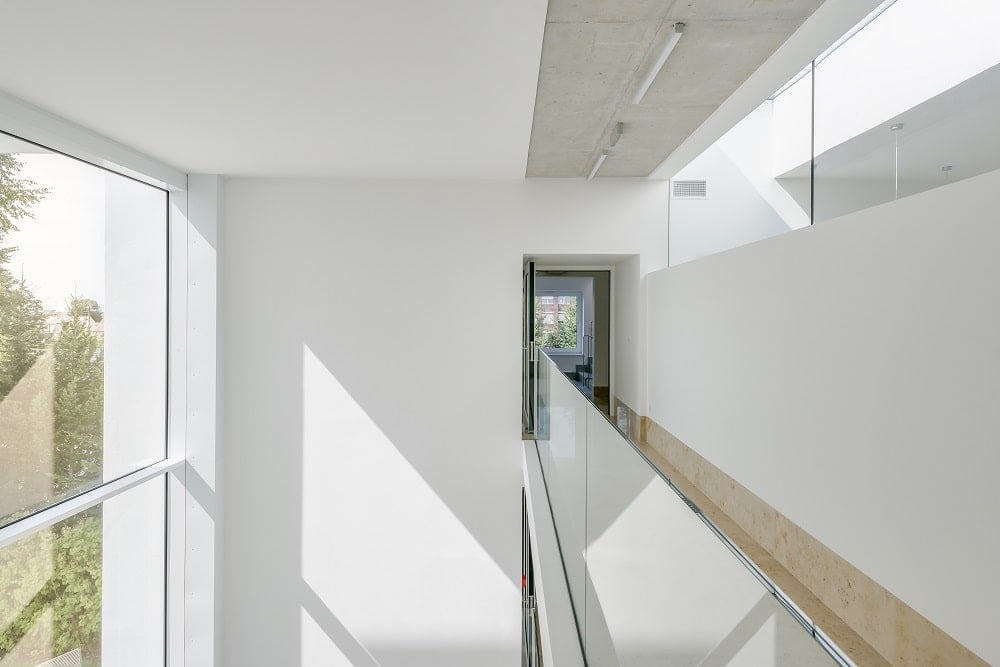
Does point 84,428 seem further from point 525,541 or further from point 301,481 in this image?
point 525,541

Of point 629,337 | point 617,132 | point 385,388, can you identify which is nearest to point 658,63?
point 617,132

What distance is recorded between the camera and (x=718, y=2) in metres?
2.93

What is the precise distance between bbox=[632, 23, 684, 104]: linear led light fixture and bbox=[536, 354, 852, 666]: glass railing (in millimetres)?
2009

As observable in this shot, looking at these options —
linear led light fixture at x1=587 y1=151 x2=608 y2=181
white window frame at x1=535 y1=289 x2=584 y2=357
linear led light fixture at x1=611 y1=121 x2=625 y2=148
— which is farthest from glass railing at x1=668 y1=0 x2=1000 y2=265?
white window frame at x1=535 y1=289 x2=584 y2=357

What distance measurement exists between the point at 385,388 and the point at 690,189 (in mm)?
3798

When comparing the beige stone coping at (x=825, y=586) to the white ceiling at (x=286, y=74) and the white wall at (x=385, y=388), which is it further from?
the white ceiling at (x=286, y=74)

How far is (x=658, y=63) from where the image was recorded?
3463 millimetres

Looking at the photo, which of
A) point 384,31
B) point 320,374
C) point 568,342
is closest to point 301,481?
point 320,374

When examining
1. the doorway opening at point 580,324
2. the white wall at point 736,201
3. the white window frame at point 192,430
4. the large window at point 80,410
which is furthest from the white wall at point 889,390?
the large window at point 80,410

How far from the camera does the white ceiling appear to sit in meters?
2.96

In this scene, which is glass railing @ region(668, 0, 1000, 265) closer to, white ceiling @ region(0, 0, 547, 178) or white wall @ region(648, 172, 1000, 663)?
white wall @ region(648, 172, 1000, 663)

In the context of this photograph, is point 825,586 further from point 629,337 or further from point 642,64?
point 629,337

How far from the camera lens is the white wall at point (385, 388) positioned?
247 inches

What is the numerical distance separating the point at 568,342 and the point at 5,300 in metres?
6.12
